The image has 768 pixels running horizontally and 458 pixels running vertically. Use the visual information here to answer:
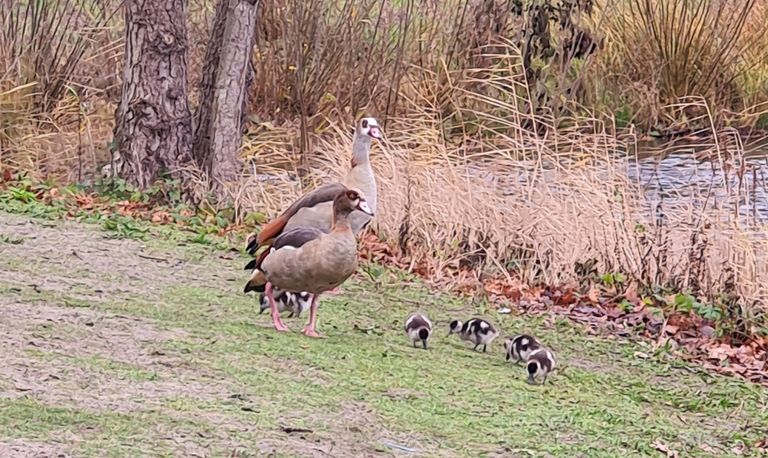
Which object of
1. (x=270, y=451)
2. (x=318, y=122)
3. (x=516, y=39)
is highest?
(x=516, y=39)

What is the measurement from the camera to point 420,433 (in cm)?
671

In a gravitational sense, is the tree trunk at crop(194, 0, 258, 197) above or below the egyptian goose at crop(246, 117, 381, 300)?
above

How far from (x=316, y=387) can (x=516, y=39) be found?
1078cm

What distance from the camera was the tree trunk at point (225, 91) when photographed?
13703 millimetres

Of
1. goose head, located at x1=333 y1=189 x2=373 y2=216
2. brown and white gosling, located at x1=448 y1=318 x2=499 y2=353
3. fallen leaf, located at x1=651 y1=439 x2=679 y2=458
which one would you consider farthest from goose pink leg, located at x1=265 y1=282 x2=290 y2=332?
fallen leaf, located at x1=651 y1=439 x2=679 y2=458

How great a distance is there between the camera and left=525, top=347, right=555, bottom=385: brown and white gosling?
8164 millimetres

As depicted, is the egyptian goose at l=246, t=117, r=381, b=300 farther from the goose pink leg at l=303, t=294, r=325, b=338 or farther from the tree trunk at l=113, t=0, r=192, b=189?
the tree trunk at l=113, t=0, r=192, b=189

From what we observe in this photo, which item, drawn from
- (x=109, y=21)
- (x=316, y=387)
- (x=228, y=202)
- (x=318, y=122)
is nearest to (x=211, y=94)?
(x=228, y=202)

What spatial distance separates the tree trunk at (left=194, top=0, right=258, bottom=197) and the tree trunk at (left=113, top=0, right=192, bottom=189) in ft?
1.11

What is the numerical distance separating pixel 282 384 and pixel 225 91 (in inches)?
276

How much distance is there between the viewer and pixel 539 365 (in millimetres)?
8172

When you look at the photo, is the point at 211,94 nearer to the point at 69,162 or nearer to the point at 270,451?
the point at 69,162

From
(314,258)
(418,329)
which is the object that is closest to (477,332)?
(418,329)

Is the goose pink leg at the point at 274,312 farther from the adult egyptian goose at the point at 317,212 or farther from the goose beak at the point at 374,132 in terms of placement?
the goose beak at the point at 374,132
